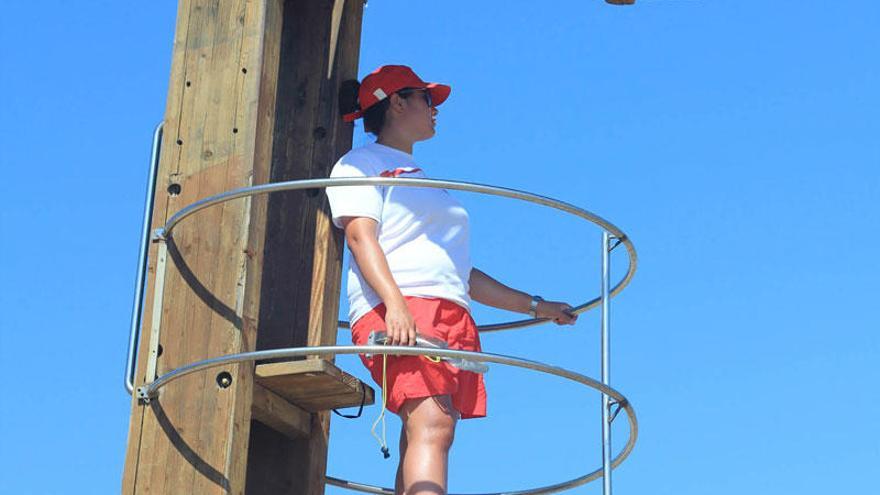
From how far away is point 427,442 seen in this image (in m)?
6.20

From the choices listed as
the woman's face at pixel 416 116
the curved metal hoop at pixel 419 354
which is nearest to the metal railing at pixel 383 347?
the curved metal hoop at pixel 419 354

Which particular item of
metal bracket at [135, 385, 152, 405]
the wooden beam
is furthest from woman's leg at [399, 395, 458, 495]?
metal bracket at [135, 385, 152, 405]

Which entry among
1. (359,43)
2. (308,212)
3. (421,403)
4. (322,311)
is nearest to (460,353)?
(421,403)

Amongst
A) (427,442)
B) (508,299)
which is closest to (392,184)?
(427,442)

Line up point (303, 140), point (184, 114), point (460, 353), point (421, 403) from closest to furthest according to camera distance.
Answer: point (460, 353), point (421, 403), point (184, 114), point (303, 140)

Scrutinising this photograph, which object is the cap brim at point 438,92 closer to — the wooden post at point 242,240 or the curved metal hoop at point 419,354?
the wooden post at point 242,240

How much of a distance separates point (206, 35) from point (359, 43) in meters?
0.80

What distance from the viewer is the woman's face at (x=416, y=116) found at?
277 inches

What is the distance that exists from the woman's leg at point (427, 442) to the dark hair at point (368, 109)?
136cm

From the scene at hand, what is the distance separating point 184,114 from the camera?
6.80 meters

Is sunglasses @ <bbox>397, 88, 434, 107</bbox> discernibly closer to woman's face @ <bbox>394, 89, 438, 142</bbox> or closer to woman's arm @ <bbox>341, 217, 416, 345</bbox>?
woman's face @ <bbox>394, 89, 438, 142</bbox>

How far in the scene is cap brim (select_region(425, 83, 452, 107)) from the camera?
7.11m

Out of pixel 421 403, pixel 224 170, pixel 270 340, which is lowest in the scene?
pixel 421 403

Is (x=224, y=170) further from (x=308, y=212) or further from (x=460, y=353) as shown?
(x=460, y=353)
